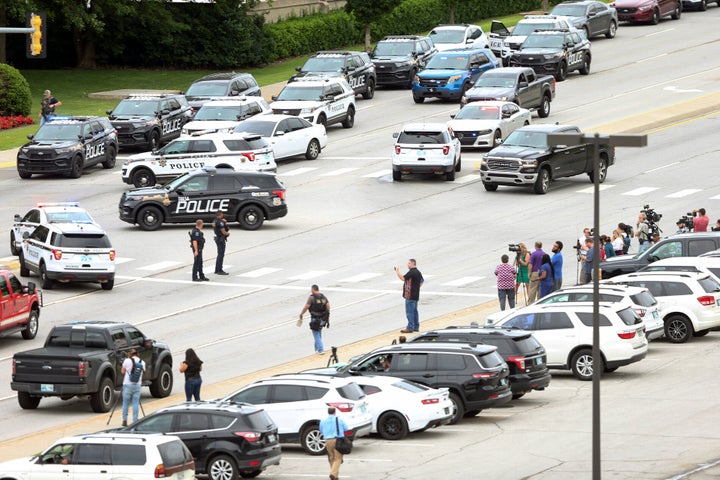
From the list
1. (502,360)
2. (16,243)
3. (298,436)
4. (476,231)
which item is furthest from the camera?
(476,231)

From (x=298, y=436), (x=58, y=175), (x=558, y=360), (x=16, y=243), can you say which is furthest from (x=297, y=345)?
(x=58, y=175)

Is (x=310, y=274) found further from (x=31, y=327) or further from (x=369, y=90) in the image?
(x=369, y=90)

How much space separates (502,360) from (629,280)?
24.0ft

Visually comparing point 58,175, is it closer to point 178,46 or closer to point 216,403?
point 178,46

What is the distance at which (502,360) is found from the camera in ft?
91.5

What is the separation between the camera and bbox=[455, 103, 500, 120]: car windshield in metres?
53.4

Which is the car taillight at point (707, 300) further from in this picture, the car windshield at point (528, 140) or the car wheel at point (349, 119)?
the car wheel at point (349, 119)

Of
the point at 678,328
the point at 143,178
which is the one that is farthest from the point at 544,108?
the point at 678,328

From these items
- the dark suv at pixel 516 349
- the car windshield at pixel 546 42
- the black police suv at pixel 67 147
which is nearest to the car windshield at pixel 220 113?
the black police suv at pixel 67 147

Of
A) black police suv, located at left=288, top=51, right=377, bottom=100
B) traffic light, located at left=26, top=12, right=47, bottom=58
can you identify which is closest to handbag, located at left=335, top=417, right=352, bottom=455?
traffic light, located at left=26, top=12, right=47, bottom=58

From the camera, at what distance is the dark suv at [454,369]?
2720 cm

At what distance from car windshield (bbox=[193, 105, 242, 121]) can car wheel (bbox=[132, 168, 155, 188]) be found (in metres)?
6.66

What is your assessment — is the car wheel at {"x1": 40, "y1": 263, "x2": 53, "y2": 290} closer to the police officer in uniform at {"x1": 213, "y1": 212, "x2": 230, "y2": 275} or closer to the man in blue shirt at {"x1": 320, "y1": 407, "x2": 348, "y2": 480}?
the police officer in uniform at {"x1": 213, "y1": 212, "x2": 230, "y2": 275}

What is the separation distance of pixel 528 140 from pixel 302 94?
1181 centimetres
